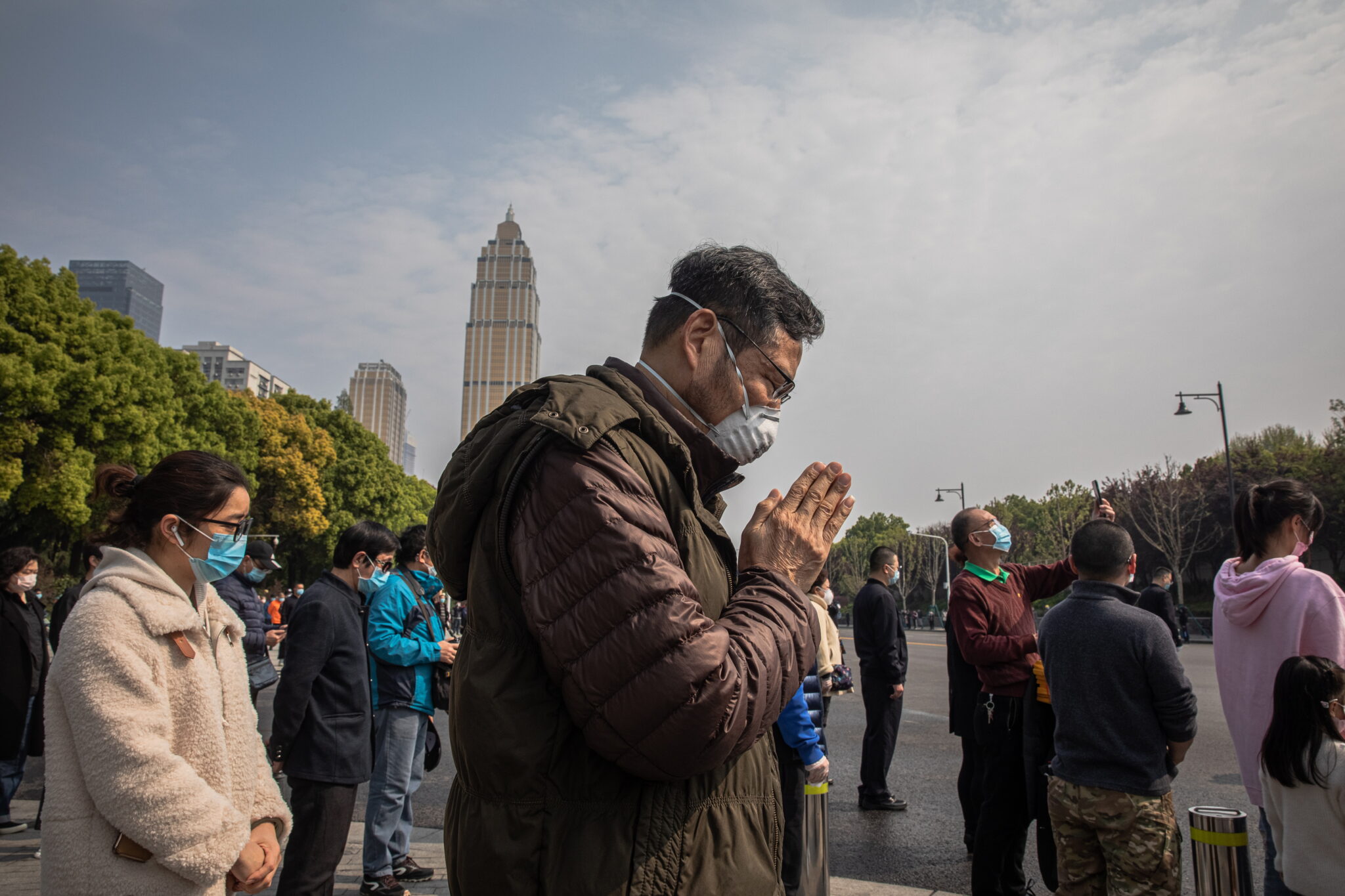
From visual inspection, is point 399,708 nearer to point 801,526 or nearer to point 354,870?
point 354,870

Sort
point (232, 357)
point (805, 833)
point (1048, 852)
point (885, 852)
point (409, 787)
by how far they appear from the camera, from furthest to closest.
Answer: point (232, 357)
point (885, 852)
point (409, 787)
point (1048, 852)
point (805, 833)

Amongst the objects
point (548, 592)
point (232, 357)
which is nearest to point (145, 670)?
point (548, 592)

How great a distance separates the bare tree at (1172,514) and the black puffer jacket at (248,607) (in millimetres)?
42003

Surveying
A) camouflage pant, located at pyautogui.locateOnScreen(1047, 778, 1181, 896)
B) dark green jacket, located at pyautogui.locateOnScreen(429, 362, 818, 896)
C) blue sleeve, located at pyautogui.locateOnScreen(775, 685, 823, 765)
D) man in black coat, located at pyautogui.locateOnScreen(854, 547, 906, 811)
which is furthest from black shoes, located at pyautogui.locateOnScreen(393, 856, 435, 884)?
dark green jacket, located at pyautogui.locateOnScreen(429, 362, 818, 896)

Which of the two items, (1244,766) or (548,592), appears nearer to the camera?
(548,592)

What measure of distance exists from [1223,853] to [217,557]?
147 inches

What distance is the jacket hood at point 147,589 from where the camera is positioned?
2479mm

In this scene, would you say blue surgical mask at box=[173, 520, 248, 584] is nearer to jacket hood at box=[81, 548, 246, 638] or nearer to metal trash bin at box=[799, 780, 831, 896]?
jacket hood at box=[81, 548, 246, 638]

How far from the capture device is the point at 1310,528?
4020 mm

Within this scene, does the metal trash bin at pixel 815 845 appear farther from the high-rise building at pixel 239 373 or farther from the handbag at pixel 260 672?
the high-rise building at pixel 239 373

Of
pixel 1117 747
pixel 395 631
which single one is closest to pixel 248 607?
pixel 395 631

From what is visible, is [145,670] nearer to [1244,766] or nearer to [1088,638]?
[1088,638]

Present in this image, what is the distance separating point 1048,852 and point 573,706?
4391 mm

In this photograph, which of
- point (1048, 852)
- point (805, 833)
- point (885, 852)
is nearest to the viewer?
point (805, 833)
